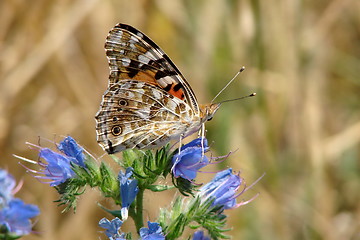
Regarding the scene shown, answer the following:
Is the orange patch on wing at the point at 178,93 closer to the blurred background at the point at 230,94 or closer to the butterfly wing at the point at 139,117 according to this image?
the butterfly wing at the point at 139,117

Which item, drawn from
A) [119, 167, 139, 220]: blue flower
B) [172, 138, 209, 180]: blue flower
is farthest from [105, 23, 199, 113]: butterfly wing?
[119, 167, 139, 220]: blue flower

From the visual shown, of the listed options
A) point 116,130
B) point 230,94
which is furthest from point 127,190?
point 230,94

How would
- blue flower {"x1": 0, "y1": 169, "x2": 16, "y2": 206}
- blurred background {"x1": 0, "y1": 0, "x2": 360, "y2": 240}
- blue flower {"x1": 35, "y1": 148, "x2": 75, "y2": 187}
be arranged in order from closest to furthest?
blue flower {"x1": 0, "y1": 169, "x2": 16, "y2": 206}
blue flower {"x1": 35, "y1": 148, "x2": 75, "y2": 187}
blurred background {"x1": 0, "y1": 0, "x2": 360, "y2": 240}

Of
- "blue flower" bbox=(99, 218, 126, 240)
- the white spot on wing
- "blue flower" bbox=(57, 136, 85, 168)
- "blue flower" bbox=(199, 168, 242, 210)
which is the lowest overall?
"blue flower" bbox=(99, 218, 126, 240)

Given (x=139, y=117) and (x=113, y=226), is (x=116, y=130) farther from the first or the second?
(x=113, y=226)

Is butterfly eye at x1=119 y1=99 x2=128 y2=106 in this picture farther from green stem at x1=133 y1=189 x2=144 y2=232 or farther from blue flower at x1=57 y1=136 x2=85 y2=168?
green stem at x1=133 y1=189 x2=144 y2=232

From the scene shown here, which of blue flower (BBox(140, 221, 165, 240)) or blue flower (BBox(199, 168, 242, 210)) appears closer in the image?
blue flower (BBox(140, 221, 165, 240))
